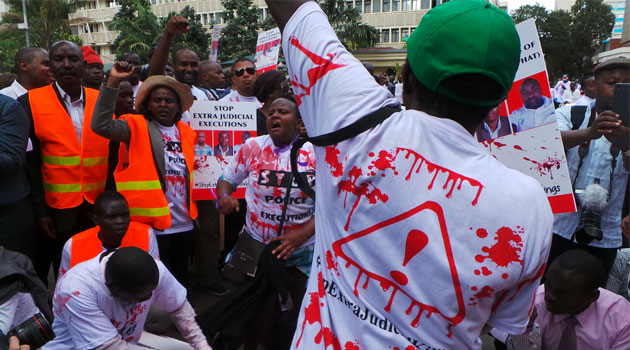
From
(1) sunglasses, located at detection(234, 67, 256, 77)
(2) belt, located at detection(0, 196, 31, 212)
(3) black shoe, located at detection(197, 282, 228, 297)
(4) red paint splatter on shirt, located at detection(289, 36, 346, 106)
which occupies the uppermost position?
(4) red paint splatter on shirt, located at detection(289, 36, 346, 106)

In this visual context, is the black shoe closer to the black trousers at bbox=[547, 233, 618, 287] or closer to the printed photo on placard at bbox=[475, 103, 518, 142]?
the printed photo on placard at bbox=[475, 103, 518, 142]

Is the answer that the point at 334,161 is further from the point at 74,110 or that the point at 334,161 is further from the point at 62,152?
the point at 74,110

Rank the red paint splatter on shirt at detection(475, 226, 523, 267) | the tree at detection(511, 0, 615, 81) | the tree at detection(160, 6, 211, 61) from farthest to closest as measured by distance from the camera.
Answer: the tree at detection(511, 0, 615, 81) → the tree at detection(160, 6, 211, 61) → the red paint splatter on shirt at detection(475, 226, 523, 267)

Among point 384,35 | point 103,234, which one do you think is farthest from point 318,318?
point 384,35

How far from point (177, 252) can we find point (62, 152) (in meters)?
1.09

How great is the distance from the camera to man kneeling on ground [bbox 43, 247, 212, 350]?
2430 mm

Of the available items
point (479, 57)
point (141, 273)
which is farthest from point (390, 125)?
point (141, 273)

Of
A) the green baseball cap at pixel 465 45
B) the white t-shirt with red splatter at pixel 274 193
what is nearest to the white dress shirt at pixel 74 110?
the white t-shirt with red splatter at pixel 274 193

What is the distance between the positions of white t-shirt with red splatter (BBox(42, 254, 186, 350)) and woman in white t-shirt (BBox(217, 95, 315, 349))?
64cm

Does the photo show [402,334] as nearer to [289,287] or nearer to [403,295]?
[403,295]

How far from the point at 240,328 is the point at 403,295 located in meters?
1.97

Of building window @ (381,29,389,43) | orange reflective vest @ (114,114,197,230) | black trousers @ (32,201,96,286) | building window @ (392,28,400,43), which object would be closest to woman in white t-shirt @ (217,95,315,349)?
orange reflective vest @ (114,114,197,230)

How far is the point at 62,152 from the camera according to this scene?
134 inches

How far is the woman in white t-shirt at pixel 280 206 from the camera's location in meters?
2.88
